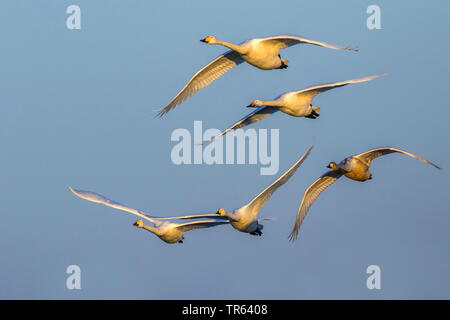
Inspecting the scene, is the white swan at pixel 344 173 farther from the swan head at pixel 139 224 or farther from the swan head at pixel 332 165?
the swan head at pixel 139 224

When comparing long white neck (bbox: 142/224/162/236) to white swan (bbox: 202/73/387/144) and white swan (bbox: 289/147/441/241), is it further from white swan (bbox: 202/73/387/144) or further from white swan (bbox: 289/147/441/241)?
white swan (bbox: 202/73/387/144)

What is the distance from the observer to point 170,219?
111 ft

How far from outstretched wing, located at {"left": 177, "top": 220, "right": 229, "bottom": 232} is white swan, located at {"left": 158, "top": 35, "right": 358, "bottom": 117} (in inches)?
127

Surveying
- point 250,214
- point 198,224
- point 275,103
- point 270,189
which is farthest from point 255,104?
point 198,224

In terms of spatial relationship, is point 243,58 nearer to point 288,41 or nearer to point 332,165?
point 288,41

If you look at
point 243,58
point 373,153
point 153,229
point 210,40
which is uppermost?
point 210,40

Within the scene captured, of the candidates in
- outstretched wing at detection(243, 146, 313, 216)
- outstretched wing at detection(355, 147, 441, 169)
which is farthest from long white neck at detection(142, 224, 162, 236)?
outstretched wing at detection(355, 147, 441, 169)

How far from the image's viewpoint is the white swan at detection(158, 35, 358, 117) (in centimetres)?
3047

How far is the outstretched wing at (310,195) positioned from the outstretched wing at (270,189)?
268 cm

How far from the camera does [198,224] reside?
3334 cm

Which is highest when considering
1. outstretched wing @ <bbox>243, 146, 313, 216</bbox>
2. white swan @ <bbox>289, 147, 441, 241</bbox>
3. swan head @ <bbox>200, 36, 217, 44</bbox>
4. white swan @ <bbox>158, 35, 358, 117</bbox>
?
swan head @ <bbox>200, 36, 217, 44</bbox>

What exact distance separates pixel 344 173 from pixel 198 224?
4449 millimetres

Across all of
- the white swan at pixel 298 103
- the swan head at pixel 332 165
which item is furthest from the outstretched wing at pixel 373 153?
the white swan at pixel 298 103

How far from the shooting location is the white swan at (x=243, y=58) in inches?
1200
